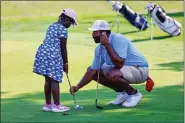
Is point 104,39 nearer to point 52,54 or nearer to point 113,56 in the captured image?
point 113,56

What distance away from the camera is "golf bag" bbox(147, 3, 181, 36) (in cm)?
2417

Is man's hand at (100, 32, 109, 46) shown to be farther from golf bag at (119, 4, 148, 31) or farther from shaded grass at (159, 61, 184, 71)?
golf bag at (119, 4, 148, 31)

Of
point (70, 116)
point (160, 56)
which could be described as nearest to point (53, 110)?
point (70, 116)

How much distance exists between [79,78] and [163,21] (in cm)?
1096

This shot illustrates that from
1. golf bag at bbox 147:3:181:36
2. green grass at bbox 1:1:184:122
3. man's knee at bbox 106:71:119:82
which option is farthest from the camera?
golf bag at bbox 147:3:181:36

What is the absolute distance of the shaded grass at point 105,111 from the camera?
24.1 ft

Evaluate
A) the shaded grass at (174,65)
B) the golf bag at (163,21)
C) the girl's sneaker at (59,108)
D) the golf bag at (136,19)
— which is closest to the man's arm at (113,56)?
the girl's sneaker at (59,108)

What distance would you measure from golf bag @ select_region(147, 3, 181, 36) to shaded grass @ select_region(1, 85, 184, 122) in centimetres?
1434

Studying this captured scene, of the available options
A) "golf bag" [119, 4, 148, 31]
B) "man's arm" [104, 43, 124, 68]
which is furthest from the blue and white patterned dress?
"golf bag" [119, 4, 148, 31]

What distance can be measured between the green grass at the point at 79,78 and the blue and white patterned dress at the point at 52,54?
58cm

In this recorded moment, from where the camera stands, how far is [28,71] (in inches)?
619

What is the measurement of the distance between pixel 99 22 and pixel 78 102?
5.65 ft

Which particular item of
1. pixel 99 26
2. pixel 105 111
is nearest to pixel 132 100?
pixel 105 111

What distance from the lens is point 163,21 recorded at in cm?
2438
